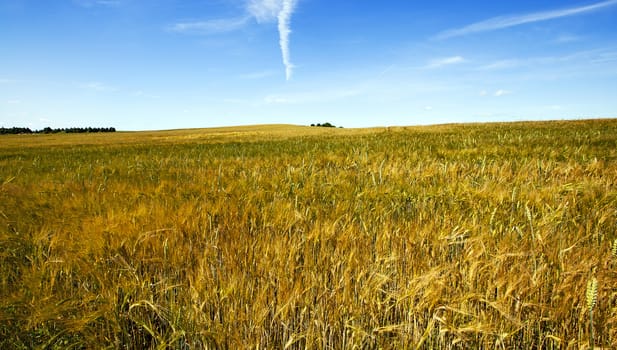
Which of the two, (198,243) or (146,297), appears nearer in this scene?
(146,297)

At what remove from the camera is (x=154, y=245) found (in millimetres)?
1991

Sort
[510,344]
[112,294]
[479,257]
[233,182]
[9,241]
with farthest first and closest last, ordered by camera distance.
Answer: [233,182]
[9,241]
[479,257]
[112,294]
[510,344]

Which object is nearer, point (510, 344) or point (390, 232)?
point (510, 344)

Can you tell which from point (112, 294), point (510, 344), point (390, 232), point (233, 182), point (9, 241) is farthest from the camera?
point (233, 182)

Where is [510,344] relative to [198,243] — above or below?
below

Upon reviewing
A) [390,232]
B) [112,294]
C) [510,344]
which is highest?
[390,232]

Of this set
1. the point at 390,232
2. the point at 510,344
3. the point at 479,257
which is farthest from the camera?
the point at 390,232

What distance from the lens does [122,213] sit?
97.4 inches

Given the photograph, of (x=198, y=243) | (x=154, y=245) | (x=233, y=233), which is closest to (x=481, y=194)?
(x=233, y=233)

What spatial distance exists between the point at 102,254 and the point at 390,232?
1.74m

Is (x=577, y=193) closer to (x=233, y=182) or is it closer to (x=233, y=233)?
(x=233, y=233)

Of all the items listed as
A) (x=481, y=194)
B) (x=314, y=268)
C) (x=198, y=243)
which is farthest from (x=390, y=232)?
(x=481, y=194)

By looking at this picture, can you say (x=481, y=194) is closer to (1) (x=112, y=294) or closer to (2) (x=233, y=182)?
(2) (x=233, y=182)

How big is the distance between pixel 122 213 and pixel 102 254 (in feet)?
2.02
